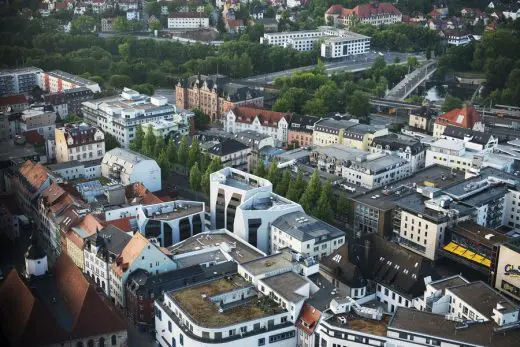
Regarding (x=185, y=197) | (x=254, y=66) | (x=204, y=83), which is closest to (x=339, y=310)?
(x=185, y=197)

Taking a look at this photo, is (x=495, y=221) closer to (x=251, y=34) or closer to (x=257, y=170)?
(x=257, y=170)

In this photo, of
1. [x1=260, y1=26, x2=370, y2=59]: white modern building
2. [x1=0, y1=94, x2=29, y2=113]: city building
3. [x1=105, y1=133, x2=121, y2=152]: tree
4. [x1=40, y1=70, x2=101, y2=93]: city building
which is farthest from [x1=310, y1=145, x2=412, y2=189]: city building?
[x1=260, y1=26, x2=370, y2=59]: white modern building

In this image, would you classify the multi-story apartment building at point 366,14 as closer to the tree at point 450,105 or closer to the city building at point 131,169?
the tree at point 450,105

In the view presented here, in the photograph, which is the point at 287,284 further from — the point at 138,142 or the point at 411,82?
the point at 411,82

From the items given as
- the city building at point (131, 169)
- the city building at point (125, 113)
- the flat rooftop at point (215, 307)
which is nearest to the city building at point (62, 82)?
the city building at point (125, 113)

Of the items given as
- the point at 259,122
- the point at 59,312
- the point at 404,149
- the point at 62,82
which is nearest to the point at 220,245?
the point at 59,312
